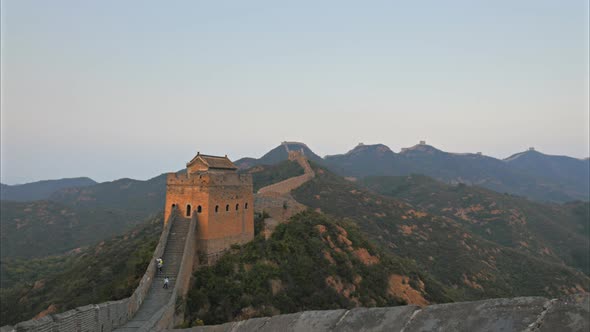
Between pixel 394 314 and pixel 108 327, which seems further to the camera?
pixel 108 327

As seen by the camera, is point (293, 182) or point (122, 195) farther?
point (122, 195)

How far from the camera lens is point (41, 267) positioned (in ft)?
152

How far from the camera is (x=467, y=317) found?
2.33 meters

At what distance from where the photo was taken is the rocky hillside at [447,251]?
126ft

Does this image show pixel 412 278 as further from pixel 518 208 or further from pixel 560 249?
pixel 518 208

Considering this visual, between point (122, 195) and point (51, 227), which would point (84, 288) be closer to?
point (51, 227)

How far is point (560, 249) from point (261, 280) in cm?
6471

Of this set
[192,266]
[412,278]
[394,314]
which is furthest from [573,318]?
[412,278]

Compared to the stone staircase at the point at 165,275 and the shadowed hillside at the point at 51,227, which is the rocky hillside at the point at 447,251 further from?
the shadowed hillside at the point at 51,227

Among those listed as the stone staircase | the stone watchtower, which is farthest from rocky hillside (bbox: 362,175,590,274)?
the stone staircase

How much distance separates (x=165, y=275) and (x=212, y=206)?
3945 millimetres

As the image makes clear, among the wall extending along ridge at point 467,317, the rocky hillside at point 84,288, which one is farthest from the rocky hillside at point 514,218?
the wall extending along ridge at point 467,317

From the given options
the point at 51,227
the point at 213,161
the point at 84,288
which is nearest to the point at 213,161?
the point at 213,161

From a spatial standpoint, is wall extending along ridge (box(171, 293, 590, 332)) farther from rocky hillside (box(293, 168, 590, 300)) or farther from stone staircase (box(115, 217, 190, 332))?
rocky hillside (box(293, 168, 590, 300))
